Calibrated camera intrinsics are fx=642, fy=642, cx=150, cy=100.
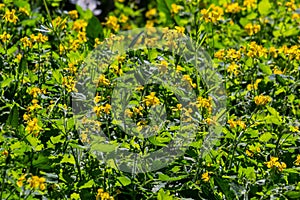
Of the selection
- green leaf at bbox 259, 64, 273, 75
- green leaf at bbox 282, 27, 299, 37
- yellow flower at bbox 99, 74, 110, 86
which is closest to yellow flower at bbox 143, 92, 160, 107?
yellow flower at bbox 99, 74, 110, 86

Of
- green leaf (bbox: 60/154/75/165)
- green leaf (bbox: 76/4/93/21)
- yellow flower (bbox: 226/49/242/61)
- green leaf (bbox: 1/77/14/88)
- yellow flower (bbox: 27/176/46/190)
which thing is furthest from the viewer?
green leaf (bbox: 76/4/93/21)

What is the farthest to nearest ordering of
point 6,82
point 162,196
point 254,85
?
point 254,85 → point 6,82 → point 162,196

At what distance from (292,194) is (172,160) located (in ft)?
1.62

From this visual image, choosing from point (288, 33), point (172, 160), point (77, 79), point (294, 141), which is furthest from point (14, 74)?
point (288, 33)

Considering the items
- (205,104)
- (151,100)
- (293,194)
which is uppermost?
(151,100)

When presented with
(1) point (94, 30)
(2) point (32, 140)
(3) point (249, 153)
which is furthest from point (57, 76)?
(1) point (94, 30)

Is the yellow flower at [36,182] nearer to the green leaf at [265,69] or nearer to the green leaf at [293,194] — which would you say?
the green leaf at [293,194]

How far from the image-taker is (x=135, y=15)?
5012 mm

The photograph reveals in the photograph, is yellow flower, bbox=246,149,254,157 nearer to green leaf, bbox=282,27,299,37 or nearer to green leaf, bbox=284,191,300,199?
green leaf, bbox=284,191,300,199

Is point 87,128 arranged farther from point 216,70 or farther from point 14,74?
point 216,70

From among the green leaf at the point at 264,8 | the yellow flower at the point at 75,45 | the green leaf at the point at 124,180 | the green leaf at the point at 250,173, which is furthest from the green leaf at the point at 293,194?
the green leaf at the point at 264,8

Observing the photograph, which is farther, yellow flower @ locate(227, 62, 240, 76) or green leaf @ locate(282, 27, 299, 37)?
green leaf @ locate(282, 27, 299, 37)

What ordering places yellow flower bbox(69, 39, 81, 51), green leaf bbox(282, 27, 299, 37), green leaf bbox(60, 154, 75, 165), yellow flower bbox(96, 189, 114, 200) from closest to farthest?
yellow flower bbox(96, 189, 114, 200)
green leaf bbox(60, 154, 75, 165)
yellow flower bbox(69, 39, 81, 51)
green leaf bbox(282, 27, 299, 37)

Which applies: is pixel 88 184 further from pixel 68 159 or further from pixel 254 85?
pixel 254 85
